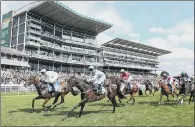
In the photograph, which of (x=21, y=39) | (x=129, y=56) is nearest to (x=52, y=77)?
(x=21, y=39)

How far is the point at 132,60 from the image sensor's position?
354ft

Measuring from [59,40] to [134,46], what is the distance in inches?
1543

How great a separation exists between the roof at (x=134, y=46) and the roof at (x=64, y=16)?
6486mm

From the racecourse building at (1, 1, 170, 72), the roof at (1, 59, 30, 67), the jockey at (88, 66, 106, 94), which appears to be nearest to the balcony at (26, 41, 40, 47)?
the racecourse building at (1, 1, 170, 72)

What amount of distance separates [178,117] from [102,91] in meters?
3.79

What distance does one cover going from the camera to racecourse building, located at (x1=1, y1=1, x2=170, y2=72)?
238 ft

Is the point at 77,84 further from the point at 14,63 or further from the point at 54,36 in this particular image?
the point at 54,36

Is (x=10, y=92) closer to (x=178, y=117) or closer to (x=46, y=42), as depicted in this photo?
(x=178, y=117)

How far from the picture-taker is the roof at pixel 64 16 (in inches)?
2847

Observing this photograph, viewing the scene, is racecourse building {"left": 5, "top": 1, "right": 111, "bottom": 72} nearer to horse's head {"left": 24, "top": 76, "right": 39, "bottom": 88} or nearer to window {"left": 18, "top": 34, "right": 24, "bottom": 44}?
window {"left": 18, "top": 34, "right": 24, "bottom": 44}

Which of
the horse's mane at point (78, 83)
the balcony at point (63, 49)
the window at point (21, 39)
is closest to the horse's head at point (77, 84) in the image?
the horse's mane at point (78, 83)

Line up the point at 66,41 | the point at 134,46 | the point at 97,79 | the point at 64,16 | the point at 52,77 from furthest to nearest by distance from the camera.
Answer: the point at 134,46 → the point at 66,41 → the point at 64,16 → the point at 52,77 → the point at 97,79

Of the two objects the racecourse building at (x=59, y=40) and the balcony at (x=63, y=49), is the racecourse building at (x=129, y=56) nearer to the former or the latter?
the racecourse building at (x=59, y=40)

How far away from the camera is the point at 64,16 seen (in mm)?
79125
